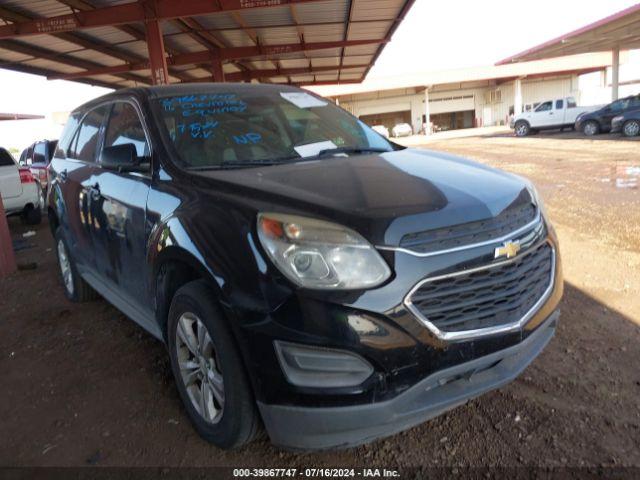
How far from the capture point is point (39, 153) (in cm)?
1411

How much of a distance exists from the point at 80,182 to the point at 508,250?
129 inches

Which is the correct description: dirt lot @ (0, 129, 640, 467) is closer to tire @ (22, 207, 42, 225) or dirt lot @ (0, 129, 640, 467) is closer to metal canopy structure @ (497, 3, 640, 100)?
tire @ (22, 207, 42, 225)

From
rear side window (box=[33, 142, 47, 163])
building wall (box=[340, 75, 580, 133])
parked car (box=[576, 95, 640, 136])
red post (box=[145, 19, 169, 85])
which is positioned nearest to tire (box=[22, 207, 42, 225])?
rear side window (box=[33, 142, 47, 163])

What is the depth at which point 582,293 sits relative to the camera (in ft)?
13.8

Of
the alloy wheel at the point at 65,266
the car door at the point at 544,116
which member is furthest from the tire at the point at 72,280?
the car door at the point at 544,116

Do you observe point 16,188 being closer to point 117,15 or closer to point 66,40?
point 117,15

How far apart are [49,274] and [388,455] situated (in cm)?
528

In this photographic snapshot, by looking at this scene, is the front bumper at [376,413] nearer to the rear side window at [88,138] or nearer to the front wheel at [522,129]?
the rear side window at [88,138]

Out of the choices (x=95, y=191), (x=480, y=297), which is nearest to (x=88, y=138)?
(x=95, y=191)

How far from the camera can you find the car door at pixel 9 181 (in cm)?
952

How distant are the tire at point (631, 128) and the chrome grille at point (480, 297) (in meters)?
20.2

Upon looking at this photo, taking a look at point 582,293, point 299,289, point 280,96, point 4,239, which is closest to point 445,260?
point 299,289

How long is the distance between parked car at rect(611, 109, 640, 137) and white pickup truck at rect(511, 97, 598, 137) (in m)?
6.19

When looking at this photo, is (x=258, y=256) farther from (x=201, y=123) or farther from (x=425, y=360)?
(x=201, y=123)
